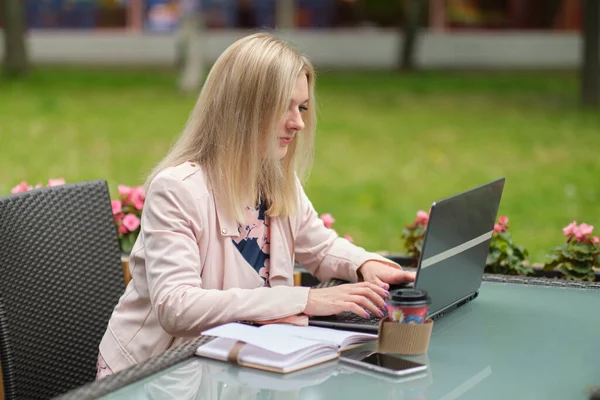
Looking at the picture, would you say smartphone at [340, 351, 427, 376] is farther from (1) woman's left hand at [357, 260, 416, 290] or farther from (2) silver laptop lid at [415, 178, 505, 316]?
(1) woman's left hand at [357, 260, 416, 290]

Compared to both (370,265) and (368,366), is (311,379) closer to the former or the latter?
(368,366)

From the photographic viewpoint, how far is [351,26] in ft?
89.6

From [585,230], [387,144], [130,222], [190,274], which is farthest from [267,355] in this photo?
[387,144]

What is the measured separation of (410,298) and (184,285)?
0.62 m

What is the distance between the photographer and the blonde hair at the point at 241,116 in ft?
9.44

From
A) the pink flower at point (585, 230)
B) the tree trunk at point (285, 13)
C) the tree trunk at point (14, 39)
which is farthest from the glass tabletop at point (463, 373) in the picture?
the tree trunk at point (285, 13)

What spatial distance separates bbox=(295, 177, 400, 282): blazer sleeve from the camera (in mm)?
3240

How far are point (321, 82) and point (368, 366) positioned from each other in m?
18.4

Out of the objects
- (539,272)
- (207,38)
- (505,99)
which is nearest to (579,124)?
(505,99)

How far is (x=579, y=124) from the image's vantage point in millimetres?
13883

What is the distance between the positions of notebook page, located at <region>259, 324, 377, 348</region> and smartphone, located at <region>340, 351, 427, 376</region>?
54mm

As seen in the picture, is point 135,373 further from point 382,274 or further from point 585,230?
point 585,230

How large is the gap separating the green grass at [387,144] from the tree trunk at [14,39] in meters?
0.92

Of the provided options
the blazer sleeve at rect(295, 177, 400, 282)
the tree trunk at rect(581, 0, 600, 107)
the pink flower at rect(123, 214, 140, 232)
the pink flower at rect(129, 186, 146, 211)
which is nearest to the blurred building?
the tree trunk at rect(581, 0, 600, 107)
